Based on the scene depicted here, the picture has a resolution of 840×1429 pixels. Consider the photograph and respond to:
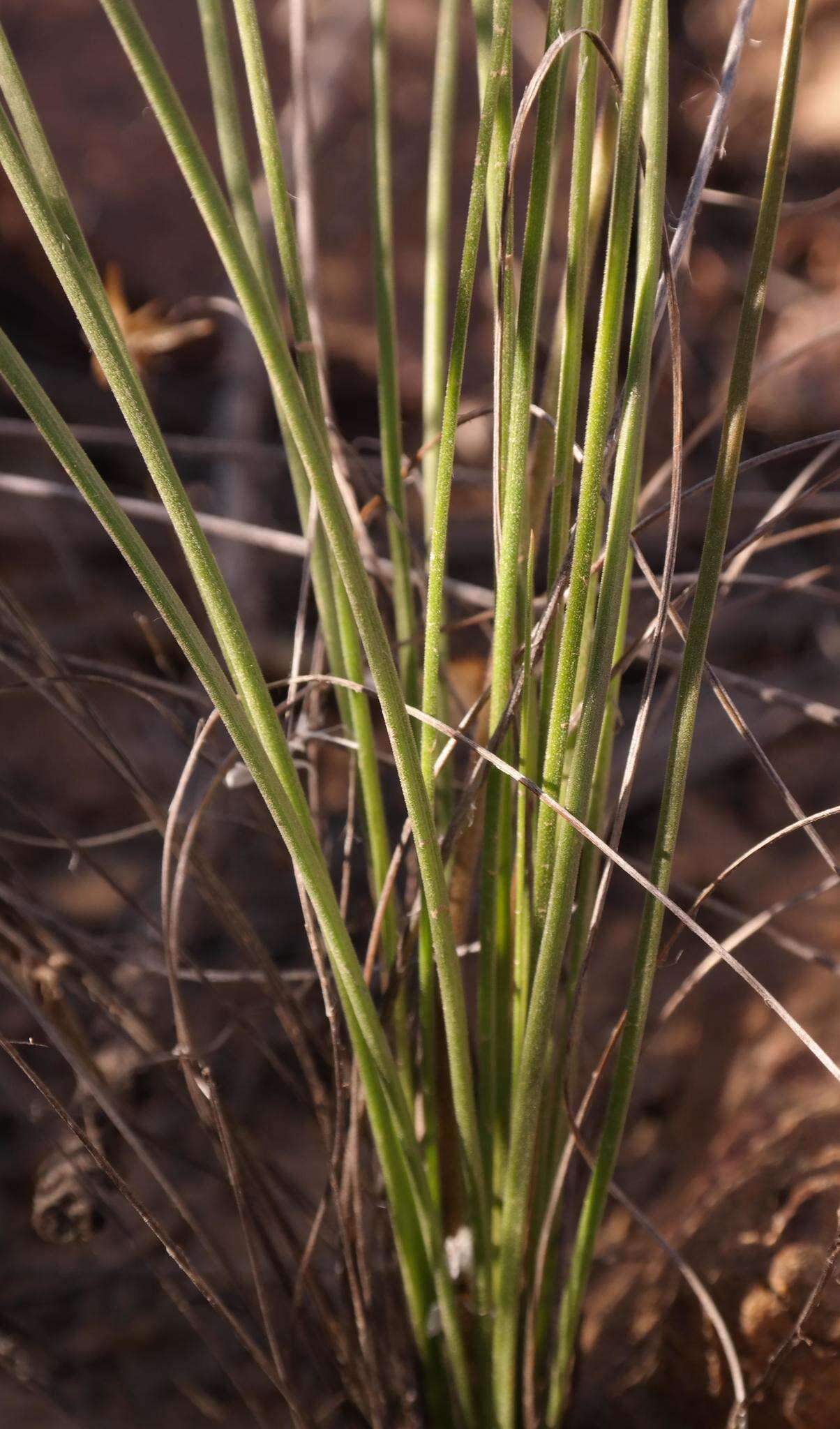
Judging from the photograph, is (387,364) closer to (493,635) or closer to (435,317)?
(435,317)

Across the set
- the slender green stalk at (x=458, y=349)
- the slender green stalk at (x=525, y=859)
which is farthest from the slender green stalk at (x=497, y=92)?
the slender green stalk at (x=525, y=859)

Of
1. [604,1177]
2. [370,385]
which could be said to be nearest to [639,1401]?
[604,1177]

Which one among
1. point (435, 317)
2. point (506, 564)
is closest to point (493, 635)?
point (506, 564)

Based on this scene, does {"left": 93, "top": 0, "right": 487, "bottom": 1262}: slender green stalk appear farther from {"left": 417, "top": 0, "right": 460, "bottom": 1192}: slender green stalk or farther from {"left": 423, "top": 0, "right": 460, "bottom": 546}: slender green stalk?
{"left": 423, "top": 0, "right": 460, "bottom": 546}: slender green stalk

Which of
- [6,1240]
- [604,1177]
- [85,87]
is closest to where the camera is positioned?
[604,1177]

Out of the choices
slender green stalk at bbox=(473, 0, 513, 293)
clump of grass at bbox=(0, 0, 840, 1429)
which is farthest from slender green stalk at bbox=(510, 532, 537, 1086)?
slender green stalk at bbox=(473, 0, 513, 293)

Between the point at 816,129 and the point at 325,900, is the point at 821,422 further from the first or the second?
the point at 325,900

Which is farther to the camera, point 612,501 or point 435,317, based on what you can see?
point 435,317
